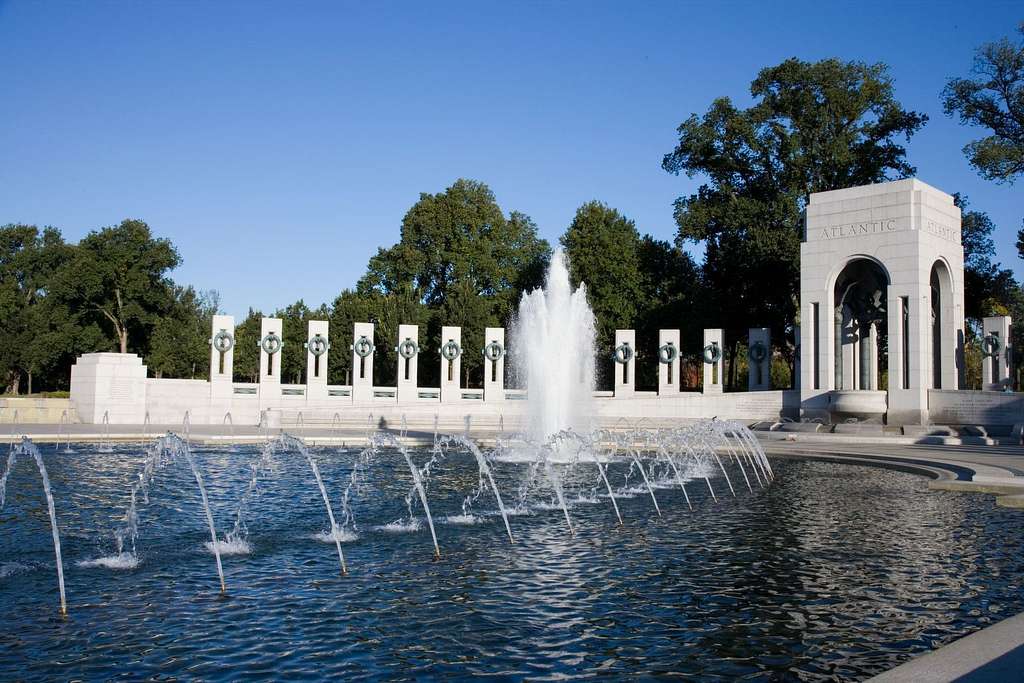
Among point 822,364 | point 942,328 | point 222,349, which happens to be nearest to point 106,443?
point 222,349

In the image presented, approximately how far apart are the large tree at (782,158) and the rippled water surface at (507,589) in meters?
28.6

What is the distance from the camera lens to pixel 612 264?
49.6 m

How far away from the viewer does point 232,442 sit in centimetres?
2372

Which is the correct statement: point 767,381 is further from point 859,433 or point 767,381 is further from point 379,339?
point 379,339

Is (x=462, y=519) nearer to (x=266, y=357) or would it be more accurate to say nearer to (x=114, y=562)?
(x=114, y=562)

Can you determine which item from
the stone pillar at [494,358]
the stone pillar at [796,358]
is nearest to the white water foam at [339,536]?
the stone pillar at [494,358]

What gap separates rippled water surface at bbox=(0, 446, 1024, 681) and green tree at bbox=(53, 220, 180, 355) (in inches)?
1606

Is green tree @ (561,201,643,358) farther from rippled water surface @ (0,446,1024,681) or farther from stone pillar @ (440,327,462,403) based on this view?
rippled water surface @ (0,446,1024,681)

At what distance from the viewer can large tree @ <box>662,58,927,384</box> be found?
4009 centimetres

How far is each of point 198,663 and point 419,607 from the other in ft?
6.77

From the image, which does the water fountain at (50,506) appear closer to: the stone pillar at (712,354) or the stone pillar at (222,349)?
the stone pillar at (222,349)

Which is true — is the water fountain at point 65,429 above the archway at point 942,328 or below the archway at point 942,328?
below

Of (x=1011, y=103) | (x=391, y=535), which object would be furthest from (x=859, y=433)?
(x=391, y=535)

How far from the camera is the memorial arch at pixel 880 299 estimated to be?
30.5 m
